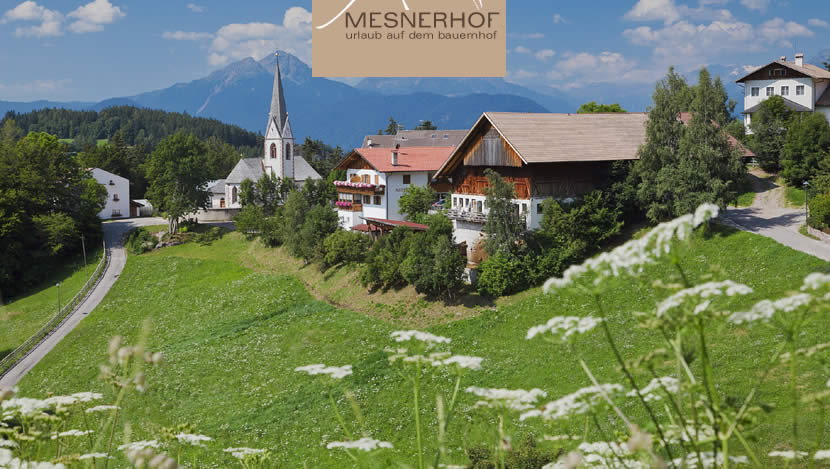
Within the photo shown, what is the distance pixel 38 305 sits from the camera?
2283 inches

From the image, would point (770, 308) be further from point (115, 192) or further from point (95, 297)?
point (115, 192)

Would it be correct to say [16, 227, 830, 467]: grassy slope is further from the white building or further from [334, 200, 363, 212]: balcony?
the white building

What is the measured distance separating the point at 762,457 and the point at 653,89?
27750 mm

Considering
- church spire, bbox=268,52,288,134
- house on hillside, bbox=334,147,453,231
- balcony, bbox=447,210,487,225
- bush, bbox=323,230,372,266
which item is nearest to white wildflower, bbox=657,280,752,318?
balcony, bbox=447,210,487,225

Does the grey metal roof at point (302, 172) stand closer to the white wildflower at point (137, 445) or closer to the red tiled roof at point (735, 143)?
the red tiled roof at point (735, 143)

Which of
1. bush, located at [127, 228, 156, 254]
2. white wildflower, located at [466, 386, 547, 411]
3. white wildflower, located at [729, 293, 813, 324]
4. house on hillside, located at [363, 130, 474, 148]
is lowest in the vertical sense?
bush, located at [127, 228, 156, 254]

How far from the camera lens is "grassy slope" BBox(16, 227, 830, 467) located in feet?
79.2

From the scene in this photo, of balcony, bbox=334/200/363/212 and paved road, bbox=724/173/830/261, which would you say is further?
balcony, bbox=334/200/363/212

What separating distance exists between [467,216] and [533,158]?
6.62m

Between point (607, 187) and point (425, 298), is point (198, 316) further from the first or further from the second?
point (607, 187)

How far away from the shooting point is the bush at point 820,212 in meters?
34.5

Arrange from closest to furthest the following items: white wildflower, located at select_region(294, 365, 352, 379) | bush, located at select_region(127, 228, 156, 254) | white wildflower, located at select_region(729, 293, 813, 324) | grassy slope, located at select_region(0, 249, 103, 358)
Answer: white wildflower, located at select_region(729, 293, 813, 324) < white wildflower, located at select_region(294, 365, 352, 379) < grassy slope, located at select_region(0, 249, 103, 358) < bush, located at select_region(127, 228, 156, 254)

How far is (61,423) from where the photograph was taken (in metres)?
6.04

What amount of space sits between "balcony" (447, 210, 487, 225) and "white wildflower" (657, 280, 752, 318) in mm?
37413
